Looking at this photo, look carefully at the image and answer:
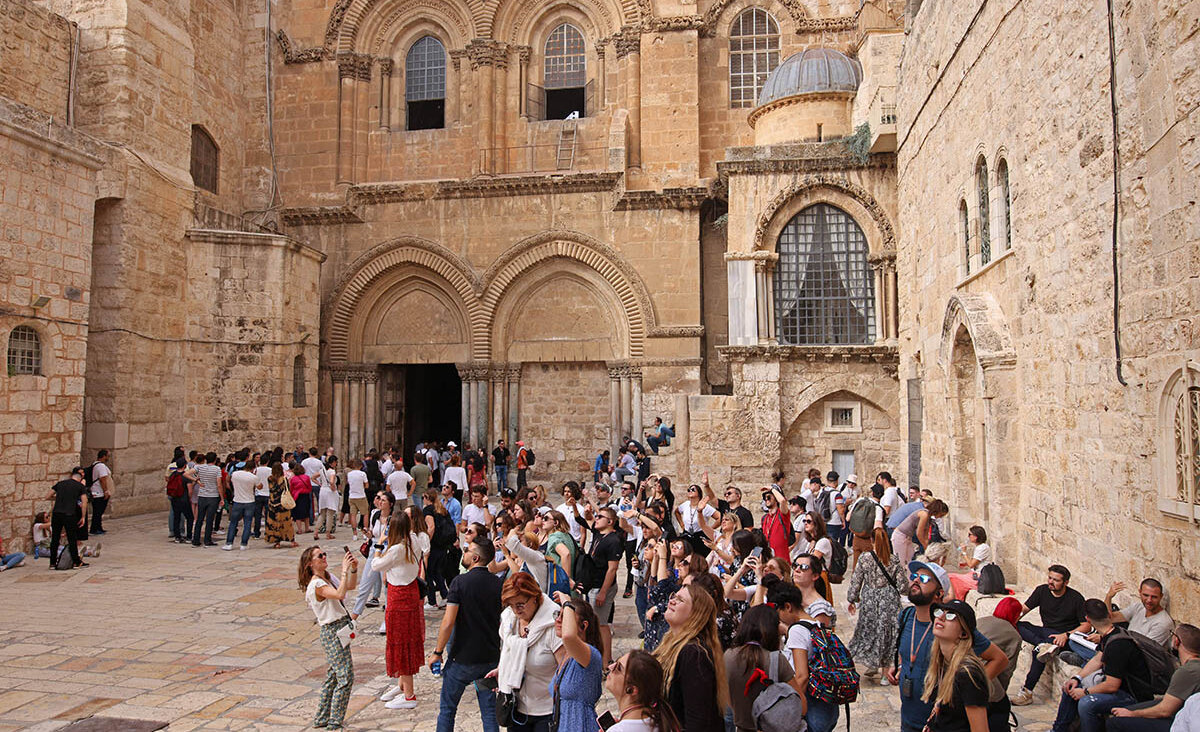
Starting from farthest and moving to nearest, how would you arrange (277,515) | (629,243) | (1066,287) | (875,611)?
(629,243), (277,515), (1066,287), (875,611)

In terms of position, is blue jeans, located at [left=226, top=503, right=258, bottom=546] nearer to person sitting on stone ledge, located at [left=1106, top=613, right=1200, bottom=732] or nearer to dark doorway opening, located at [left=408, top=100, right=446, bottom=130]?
person sitting on stone ledge, located at [left=1106, top=613, right=1200, bottom=732]

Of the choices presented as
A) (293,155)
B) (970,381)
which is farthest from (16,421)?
(970,381)

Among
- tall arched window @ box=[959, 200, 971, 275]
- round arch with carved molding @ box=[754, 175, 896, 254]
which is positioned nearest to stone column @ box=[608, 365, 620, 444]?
round arch with carved molding @ box=[754, 175, 896, 254]

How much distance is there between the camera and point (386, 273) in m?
20.4

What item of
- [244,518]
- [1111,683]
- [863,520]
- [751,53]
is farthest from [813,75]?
[1111,683]

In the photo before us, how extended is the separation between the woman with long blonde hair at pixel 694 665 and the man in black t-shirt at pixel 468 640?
1595 millimetres

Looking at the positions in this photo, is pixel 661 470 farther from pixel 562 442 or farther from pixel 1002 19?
pixel 1002 19

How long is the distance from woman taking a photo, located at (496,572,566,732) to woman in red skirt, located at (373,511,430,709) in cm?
220

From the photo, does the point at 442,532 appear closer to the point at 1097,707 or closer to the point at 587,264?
the point at 1097,707

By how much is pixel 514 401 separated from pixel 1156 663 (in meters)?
16.1

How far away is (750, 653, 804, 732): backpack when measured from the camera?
3734mm

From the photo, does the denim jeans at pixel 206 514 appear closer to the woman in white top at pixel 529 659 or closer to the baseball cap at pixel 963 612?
the woman in white top at pixel 529 659

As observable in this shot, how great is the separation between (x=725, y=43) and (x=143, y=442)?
50.2ft

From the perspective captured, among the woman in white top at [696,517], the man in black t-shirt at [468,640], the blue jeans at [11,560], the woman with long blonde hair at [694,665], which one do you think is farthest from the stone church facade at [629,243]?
the man in black t-shirt at [468,640]
